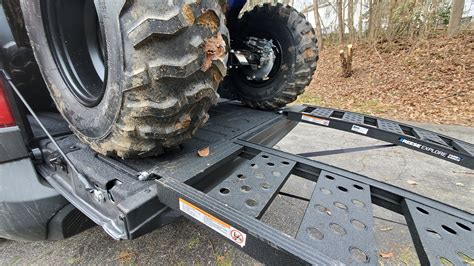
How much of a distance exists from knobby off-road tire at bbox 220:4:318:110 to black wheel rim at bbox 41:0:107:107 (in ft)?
4.62

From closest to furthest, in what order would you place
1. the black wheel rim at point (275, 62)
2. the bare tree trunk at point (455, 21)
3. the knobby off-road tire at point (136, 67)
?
the knobby off-road tire at point (136, 67) → the black wheel rim at point (275, 62) → the bare tree trunk at point (455, 21)

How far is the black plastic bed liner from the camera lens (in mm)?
776

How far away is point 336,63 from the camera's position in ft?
32.0

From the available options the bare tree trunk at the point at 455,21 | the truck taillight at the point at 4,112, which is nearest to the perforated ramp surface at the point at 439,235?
the truck taillight at the point at 4,112

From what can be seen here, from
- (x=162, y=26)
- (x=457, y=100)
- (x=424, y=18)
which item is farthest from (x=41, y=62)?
(x=424, y=18)

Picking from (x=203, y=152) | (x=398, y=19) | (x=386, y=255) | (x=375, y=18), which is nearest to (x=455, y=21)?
(x=398, y=19)

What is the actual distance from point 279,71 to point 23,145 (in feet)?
6.25

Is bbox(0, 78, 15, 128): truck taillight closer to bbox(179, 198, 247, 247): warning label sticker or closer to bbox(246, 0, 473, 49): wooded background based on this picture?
bbox(179, 198, 247, 247): warning label sticker

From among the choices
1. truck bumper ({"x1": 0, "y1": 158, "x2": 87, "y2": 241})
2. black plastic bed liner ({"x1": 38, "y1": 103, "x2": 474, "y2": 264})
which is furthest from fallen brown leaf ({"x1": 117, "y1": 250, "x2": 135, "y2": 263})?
black plastic bed liner ({"x1": 38, "y1": 103, "x2": 474, "y2": 264})

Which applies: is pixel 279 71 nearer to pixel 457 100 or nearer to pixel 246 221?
pixel 246 221

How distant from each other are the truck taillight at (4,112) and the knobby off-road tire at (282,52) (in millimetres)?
1789

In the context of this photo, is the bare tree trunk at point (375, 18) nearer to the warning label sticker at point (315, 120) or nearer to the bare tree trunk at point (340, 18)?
the bare tree trunk at point (340, 18)

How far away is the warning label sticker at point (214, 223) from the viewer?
0.80m

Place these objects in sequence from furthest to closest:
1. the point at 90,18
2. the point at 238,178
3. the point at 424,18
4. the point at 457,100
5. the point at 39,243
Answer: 1. the point at 424,18
2. the point at 457,100
3. the point at 39,243
4. the point at 90,18
5. the point at 238,178
